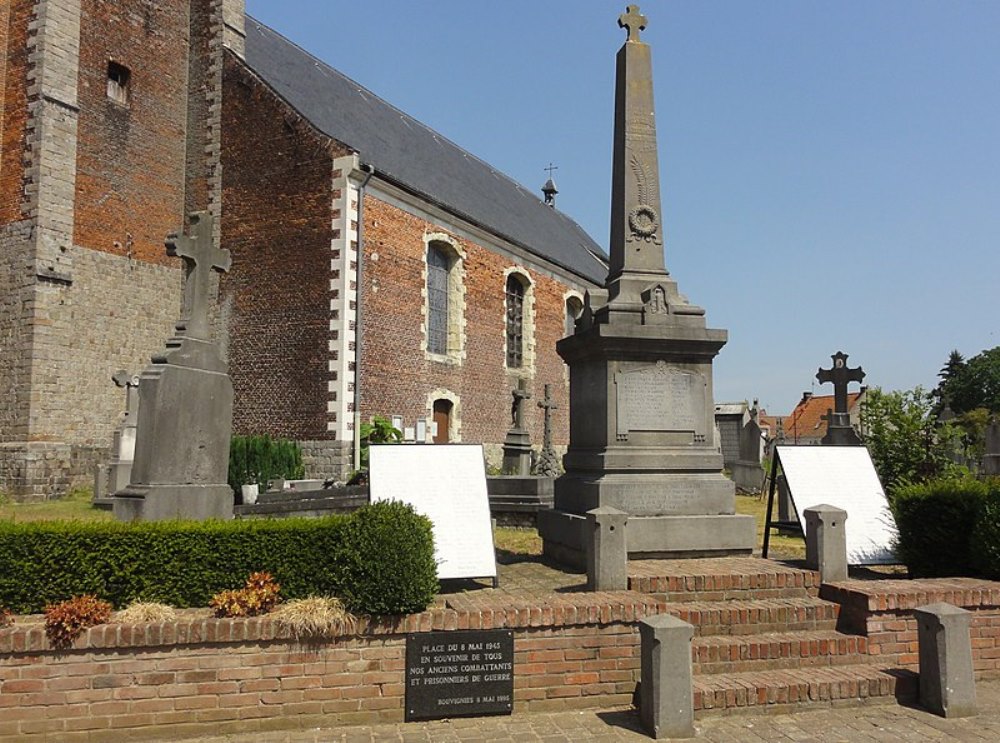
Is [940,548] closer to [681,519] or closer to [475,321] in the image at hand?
[681,519]

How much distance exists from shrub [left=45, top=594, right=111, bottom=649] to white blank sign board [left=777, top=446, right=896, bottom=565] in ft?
18.4

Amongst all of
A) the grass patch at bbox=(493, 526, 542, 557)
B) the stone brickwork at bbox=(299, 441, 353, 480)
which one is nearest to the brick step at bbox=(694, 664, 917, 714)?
the grass patch at bbox=(493, 526, 542, 557)

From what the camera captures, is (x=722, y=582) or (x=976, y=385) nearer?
(x=722, y=582)

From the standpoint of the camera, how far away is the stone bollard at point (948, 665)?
16.1ft

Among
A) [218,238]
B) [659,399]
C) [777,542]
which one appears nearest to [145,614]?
[659,399]

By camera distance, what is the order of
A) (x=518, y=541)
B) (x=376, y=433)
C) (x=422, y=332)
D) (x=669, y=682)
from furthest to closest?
(x=422, y=332) → (x=376, y=433) → (x=518, y=541) → (x=669, y=682)

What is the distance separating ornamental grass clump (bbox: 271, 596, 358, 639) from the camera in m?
4.70

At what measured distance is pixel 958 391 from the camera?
6950 cm

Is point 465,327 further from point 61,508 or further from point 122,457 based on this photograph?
point 61,508

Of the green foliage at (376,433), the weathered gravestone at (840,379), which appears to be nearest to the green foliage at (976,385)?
the weathered gravestone at (840,379)

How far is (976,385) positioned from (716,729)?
76.6 m

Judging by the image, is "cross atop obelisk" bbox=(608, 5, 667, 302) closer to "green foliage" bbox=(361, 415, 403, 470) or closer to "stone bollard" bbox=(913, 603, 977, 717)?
"stone bollard" bbox=(913, 603, 977, 717)

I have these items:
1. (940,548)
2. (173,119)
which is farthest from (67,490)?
(940,548)

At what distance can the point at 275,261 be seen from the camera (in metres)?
18.8
